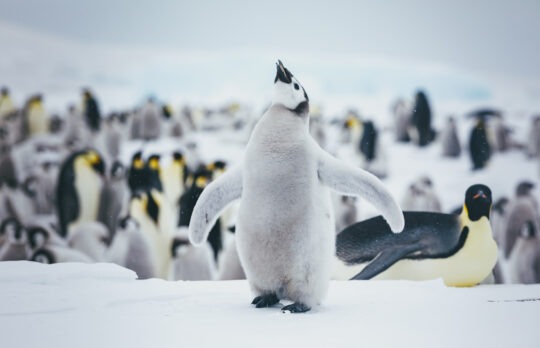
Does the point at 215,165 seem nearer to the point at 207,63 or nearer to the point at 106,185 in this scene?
the point at 106,185

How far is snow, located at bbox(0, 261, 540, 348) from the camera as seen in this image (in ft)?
5.67

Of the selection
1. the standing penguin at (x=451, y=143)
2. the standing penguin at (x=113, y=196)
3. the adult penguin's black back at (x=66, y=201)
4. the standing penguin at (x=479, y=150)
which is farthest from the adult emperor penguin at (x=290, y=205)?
the standing penguin at (x=451, y=143)

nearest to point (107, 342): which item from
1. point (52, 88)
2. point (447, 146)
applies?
point (447, 146)

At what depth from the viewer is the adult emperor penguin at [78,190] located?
24.0 feet

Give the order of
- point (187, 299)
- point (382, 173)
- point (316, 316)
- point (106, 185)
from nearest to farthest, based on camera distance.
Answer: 1. point (316, 316)
2. point (187, 299)
3. point (106, 185)
4. point (382, 173)

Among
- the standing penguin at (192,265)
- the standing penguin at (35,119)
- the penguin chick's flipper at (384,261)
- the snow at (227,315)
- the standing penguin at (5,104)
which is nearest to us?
the snow at (227,315)

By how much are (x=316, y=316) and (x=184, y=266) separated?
107 inches

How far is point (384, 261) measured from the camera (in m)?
3.22

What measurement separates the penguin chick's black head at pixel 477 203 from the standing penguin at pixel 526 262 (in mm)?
1944

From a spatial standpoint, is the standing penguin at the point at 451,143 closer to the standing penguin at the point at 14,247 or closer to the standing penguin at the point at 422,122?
the standing penguin at the point at 422,122

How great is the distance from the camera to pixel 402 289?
251 centimetres

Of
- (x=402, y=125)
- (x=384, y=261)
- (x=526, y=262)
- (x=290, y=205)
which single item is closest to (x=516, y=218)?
(x=526, y=262)

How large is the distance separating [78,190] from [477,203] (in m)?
5.09

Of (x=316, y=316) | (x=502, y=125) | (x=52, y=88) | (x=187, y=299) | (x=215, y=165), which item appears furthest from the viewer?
(x=52, y=88)
